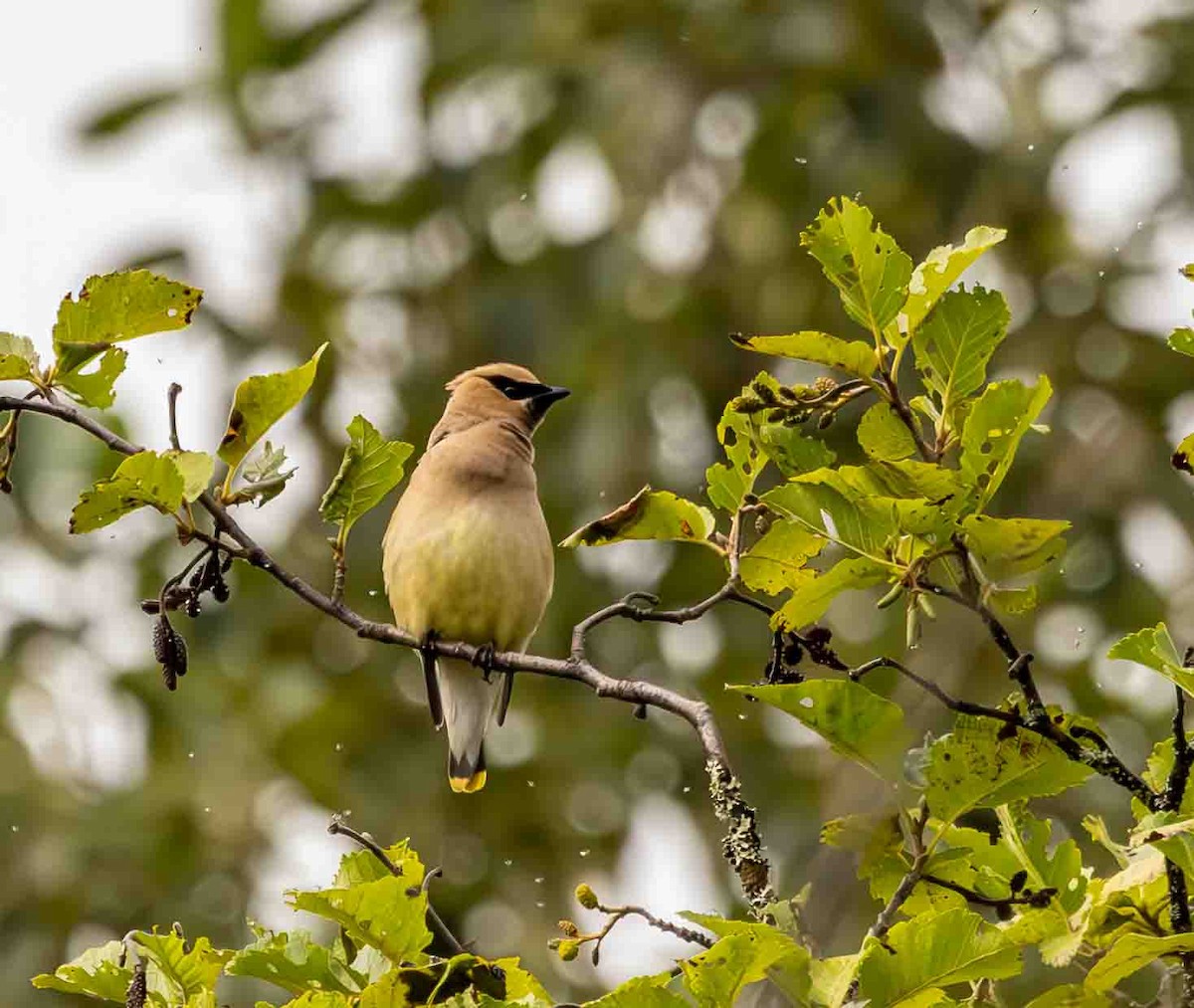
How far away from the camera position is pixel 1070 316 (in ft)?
29.0

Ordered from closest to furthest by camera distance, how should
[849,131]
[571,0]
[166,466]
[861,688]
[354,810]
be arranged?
[861,688] → [166,466] → [354,810] → [849,131] → [571,0]

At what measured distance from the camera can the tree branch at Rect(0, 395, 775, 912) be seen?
2203 millimetres

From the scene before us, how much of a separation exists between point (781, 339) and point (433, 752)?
631 centimetres

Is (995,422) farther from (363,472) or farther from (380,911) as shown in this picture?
(363,472)

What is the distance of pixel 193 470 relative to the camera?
98.3 inches

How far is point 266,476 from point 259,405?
0.11m

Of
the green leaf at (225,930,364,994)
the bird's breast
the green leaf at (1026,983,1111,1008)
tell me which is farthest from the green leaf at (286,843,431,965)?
the bird's breast

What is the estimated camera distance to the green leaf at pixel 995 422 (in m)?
2.09

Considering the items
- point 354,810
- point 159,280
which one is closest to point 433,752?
point 354,810

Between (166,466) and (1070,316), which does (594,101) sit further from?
(166,466)

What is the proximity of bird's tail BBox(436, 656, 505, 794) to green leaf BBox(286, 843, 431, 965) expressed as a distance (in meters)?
3.41

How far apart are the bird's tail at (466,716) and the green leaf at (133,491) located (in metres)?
3.08

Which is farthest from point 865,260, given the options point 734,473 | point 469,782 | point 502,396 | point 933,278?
point 469,782

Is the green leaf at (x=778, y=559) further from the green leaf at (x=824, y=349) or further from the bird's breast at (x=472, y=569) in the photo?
the bird's breast at (x=472, y=569)
